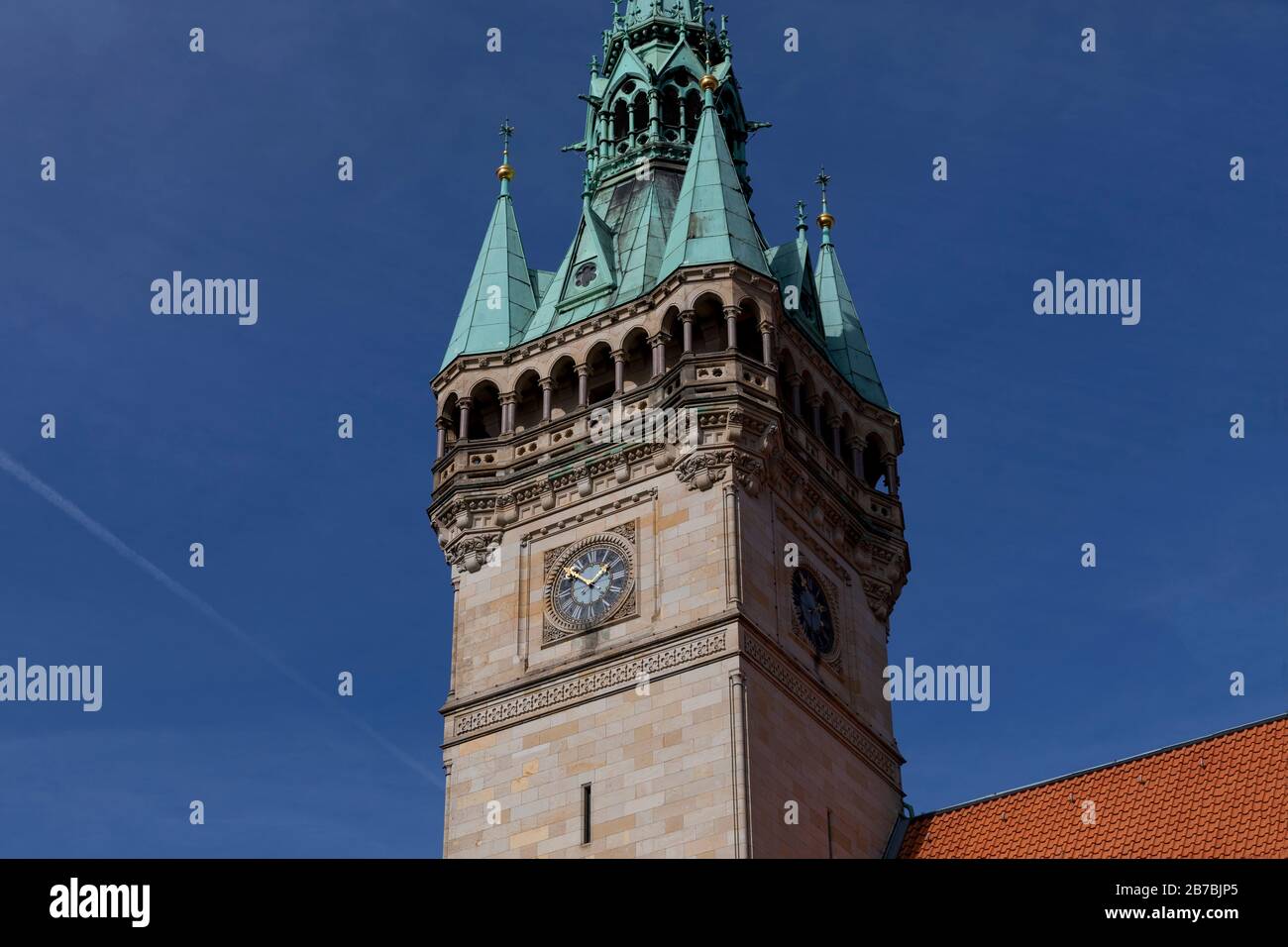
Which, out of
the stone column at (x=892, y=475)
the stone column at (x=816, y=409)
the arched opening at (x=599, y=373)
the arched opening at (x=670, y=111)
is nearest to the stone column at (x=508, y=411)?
the arched opening at (x=599, y=373)

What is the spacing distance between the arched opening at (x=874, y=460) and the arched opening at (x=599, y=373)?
221 inches

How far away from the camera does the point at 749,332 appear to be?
4794 cm

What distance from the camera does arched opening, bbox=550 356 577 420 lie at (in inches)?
1909

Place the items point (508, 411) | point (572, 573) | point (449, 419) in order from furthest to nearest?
point (449, 419) < point (508, 411) < point (572, 573)

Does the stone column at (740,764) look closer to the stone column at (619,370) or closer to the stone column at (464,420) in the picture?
the stone column at (619,370)

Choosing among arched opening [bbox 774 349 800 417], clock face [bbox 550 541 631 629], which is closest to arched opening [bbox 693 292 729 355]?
arched opening [bbox 774 349 800 417]

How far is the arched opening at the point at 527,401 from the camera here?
160 ft

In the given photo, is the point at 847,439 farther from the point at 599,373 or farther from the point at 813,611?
the point at 599,373

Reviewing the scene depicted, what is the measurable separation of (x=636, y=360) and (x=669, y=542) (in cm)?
506

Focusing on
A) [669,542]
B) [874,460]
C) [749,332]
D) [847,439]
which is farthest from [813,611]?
[749,332]

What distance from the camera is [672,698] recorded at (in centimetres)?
4253

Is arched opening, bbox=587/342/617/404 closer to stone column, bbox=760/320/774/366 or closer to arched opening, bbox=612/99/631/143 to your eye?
stone column, bbox=760/320/774/366
